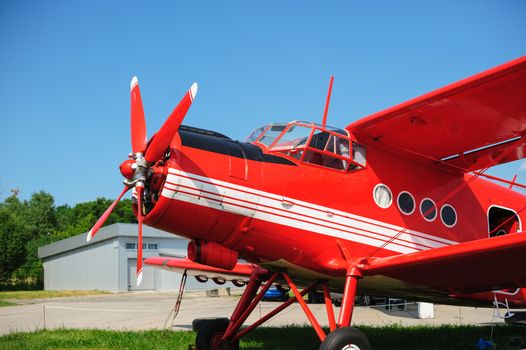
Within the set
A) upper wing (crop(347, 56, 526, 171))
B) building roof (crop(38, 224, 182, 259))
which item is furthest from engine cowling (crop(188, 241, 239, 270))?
building roof (crop(38, 224, 182, 259))

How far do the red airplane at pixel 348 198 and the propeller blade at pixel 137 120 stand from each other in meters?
0.02

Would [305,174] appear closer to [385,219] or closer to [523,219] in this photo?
[385,219]

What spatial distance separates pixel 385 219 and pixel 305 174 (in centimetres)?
152

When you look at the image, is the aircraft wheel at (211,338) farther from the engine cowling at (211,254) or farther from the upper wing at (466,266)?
the upper wing at (466,266)

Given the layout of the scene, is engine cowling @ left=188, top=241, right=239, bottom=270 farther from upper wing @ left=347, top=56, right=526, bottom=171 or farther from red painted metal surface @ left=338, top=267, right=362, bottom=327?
upper wing @ left=347, top=56, right=526, bottom=171

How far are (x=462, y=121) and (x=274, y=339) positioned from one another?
5.70m

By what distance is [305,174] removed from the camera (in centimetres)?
706

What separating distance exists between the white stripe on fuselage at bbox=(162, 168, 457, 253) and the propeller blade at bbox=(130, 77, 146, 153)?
72 centimetres

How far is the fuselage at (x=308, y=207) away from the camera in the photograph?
20.7 feet

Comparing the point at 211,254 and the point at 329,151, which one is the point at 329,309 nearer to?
the point at 211,254

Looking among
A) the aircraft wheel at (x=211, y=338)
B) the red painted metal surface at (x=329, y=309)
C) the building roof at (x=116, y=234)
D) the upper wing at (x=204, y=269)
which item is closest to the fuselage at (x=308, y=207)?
the red painted metal surface at (x=329, y=309)

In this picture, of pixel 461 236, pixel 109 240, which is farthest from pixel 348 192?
pixel 109 240

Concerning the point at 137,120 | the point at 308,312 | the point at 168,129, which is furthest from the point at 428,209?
the point at 137,120

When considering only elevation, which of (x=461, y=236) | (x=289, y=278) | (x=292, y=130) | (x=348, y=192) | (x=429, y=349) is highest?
(x=292, y=130)
